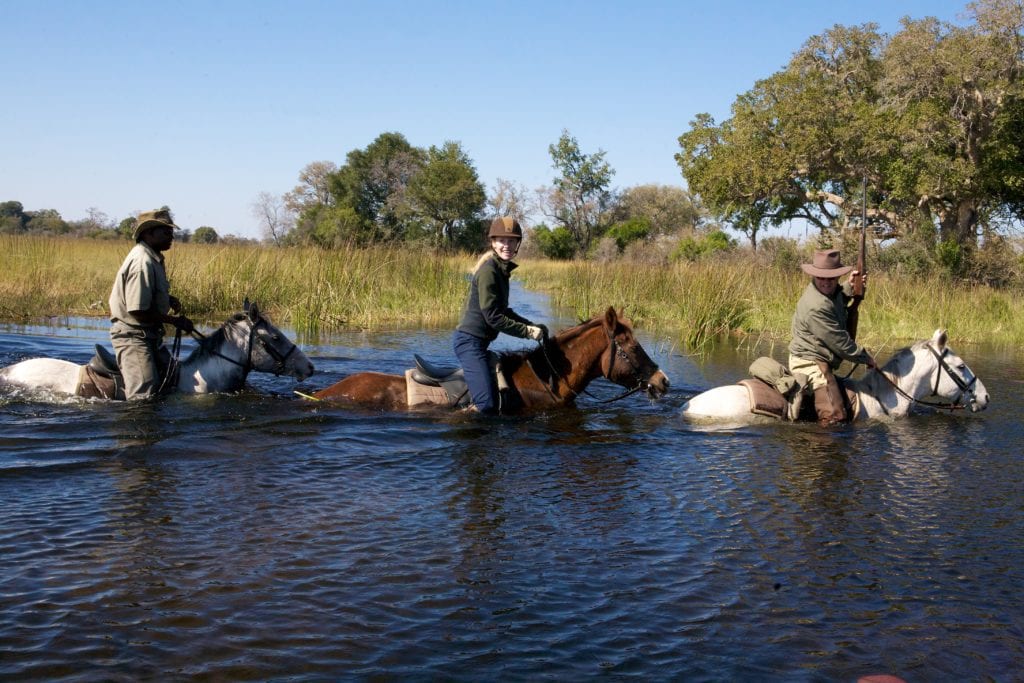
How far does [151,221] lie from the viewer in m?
8.29

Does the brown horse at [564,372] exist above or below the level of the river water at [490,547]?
above

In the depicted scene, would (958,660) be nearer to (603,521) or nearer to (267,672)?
(603,521)

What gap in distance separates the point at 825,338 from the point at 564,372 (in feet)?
9.22

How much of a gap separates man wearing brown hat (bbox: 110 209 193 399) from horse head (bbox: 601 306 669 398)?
4314 millimetres

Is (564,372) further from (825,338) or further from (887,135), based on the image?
(887,135)

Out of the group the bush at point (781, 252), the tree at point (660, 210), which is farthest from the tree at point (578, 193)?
the bush at point (781, 252)

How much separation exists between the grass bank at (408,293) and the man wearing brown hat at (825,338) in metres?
6.80

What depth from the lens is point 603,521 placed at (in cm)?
630

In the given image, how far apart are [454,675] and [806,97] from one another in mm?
33865

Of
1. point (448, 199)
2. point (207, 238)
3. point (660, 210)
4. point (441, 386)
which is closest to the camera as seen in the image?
point (441, 386)

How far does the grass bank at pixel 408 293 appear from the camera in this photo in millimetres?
17062

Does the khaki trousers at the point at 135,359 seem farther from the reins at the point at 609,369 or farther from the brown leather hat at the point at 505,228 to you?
the reins at the point at 609,369

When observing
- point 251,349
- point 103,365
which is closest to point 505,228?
point 251,349

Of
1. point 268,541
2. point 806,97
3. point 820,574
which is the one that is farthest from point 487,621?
point 806,97
